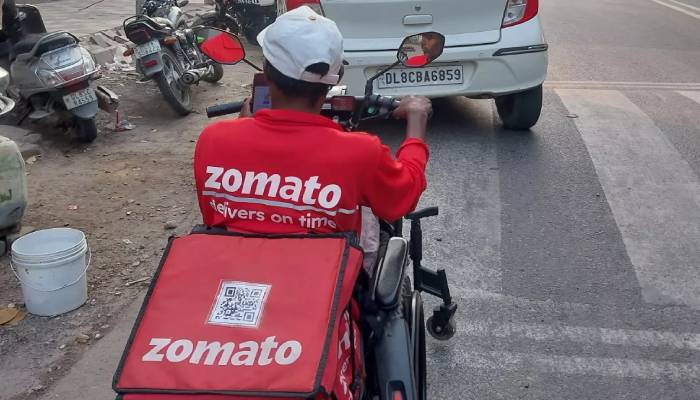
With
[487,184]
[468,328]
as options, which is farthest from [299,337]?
[487,184]

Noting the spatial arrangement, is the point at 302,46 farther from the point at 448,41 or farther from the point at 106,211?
the point at 448,41

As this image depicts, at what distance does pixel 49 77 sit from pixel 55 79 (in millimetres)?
46

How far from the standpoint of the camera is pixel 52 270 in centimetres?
356

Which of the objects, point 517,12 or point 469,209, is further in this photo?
point 517,12

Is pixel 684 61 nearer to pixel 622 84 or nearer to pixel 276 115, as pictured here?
pixel 622 84

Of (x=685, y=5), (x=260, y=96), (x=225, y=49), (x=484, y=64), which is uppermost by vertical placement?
(x=225, y=49)

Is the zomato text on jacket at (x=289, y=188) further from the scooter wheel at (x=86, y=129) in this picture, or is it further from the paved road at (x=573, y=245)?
the scooter wheel at (x=86, y=129)

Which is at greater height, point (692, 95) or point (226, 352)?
point (226, 352)

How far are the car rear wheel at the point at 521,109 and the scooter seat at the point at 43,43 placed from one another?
3.61 m

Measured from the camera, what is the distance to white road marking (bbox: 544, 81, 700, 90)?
8305 millimetres

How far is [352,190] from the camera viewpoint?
2.01 meters

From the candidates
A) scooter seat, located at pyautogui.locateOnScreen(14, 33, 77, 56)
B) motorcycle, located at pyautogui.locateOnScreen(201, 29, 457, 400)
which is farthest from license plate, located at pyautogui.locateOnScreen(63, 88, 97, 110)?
motorcycle, located at pyautogui.locateOnScreen(201, 29, 457, 400)

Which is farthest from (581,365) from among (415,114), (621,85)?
(621,85)

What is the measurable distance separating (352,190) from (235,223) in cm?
33
